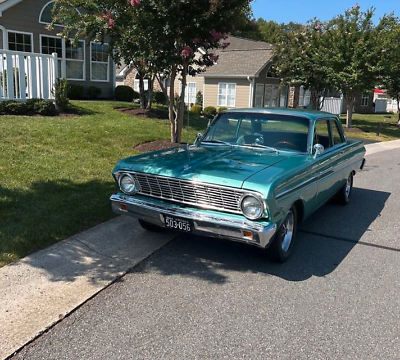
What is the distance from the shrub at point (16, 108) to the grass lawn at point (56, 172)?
661 mm

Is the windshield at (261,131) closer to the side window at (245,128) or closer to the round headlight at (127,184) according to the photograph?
the side window at (245,128)

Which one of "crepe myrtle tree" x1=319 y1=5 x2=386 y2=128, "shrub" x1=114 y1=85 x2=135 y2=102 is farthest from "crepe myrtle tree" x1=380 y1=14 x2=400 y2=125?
"shrub" x1=114 y1=85 x2=135 y2=102

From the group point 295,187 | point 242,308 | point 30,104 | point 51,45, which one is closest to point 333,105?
point 51,45

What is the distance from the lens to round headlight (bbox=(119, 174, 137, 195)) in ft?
15.3

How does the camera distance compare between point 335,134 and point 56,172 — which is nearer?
point 335,134

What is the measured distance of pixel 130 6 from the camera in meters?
8.50

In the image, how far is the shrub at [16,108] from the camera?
1126 centimetres

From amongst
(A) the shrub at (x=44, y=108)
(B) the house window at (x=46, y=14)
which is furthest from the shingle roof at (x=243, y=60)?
(A) the shrub at (x=44, y=108)

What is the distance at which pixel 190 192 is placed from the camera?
14.0ft

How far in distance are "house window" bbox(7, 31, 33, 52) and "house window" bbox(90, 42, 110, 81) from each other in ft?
9.70

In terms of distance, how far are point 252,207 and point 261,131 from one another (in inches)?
76.1

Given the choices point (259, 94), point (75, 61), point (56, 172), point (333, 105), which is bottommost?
point (56, 172)

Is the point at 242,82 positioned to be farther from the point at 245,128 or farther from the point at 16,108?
the point at 245,128

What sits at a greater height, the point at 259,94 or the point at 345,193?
the point at 259,94
